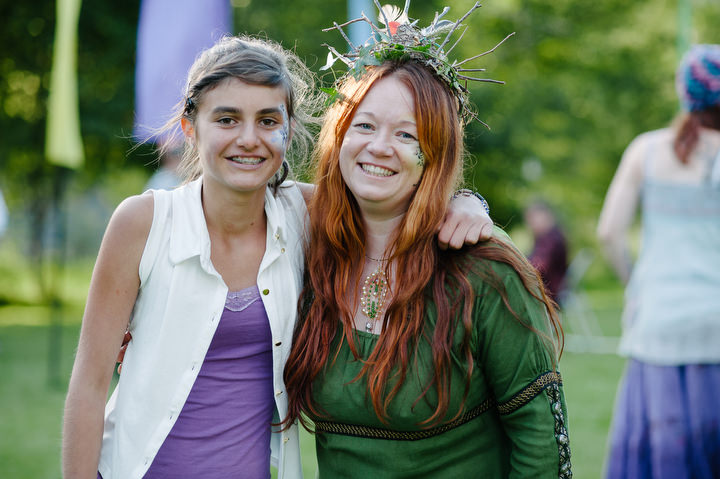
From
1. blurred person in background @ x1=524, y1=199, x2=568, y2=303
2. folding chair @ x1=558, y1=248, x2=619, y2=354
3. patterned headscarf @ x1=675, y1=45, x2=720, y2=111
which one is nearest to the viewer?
patterned headscarf @ x1=675, y1=45, x2=720, y2=111

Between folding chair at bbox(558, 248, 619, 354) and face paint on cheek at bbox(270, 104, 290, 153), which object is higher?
face paint on cheek at bbox(270, 104, 290, 153)

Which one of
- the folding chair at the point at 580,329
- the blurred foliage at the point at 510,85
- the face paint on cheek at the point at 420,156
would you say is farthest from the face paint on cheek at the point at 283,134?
the blurred foliage at the point at 510,85

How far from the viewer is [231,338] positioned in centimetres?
218

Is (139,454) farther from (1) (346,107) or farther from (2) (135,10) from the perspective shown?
(2) (135,10)

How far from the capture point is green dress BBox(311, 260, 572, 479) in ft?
6.70

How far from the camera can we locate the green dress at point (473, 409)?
2.04 meters

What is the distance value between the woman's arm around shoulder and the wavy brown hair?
0.53 m

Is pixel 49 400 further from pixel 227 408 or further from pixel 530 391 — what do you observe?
pixel 530 391

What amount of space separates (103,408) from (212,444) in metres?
0.34

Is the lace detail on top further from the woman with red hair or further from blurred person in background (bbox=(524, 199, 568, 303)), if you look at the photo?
blurred person in background (bbox=(524, 199, 568, 303))

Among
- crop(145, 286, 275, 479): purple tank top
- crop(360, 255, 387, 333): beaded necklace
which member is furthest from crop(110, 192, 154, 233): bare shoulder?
crop(360, 255, 387, 333): beaded necklace

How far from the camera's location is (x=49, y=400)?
6.63 m

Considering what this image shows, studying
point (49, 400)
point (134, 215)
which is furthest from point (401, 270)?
point (49, 400)

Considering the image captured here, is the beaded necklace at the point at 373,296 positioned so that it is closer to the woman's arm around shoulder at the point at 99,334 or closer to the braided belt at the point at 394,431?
the braided belt at the point at 394,431
